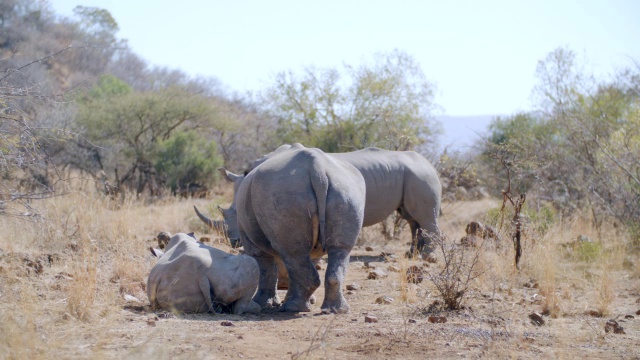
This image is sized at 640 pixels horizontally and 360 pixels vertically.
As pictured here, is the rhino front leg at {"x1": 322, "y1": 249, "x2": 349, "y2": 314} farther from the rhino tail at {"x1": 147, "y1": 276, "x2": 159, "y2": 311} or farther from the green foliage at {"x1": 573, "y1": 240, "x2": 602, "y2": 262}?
the green foliage at {"x1": 573, "y1": 240, "x2": 602, "y2": 262}

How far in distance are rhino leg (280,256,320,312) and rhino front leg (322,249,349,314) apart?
0.51ft

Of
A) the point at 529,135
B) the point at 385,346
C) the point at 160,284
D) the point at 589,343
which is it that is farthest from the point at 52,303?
the point at 529,135

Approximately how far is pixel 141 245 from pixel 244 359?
16.1 feet

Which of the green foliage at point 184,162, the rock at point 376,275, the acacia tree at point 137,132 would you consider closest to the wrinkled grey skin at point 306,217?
the rock at point 376,275

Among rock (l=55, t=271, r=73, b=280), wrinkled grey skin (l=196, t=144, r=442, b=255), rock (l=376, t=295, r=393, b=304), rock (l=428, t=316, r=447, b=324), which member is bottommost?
rock (l=55, t=271, r=73, b=280)

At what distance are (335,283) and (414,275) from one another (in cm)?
193

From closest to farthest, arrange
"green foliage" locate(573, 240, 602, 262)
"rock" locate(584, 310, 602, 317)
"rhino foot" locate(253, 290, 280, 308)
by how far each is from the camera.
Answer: "rock" locate(584, 310, 602, 317)
"rhino foot" locate(253, 290, 280, 308)
"green foliage" locate(573, 240, 602, 262)

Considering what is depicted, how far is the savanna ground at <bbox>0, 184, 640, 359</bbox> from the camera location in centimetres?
549

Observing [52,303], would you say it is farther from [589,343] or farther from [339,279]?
[589,343]

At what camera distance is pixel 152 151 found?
1975 cm

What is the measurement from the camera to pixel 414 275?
8836 mm

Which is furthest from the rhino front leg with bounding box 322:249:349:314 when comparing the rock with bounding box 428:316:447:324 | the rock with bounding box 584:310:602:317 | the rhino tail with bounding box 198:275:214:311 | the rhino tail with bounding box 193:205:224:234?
the rhino tail with bounding box 193:205:224:234

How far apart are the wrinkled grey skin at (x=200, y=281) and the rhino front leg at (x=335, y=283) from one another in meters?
0.63

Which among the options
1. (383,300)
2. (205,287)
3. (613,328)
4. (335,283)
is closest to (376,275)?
(383,300)
